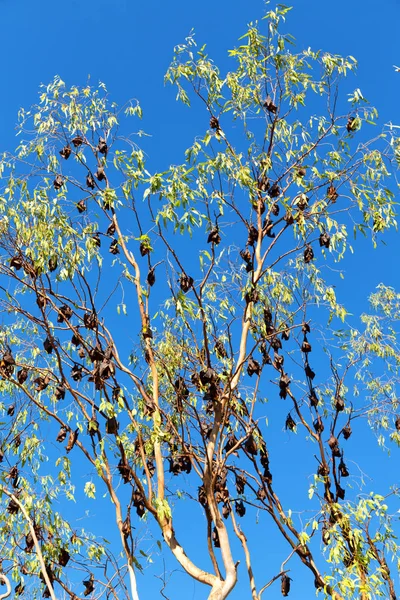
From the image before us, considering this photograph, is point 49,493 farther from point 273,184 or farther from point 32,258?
point 273,184

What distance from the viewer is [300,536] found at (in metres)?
6.83

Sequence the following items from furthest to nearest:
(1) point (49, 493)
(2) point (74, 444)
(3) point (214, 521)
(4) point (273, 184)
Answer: (4) point (273, 184), (1) point (49, 493), (2) point (74, 444), (3) point (214, 521)

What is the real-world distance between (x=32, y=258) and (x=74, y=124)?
1871mm

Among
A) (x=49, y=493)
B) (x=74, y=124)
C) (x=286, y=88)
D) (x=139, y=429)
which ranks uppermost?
(x=286, y=88)

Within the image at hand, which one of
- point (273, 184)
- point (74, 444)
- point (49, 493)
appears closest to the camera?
point (74, 444)

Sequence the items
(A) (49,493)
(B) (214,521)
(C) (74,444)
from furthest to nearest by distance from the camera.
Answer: (A) (49,493), (C) (74,444), (B) (214,521)

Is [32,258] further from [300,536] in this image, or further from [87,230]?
[300,536]

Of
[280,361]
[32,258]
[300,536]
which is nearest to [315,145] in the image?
[280,361]

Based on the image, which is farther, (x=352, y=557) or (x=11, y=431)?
(x=11, y=431)

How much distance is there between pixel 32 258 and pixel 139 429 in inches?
75.9

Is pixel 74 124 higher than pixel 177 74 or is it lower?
lower

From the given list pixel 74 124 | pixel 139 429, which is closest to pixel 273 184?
pixel 74 124

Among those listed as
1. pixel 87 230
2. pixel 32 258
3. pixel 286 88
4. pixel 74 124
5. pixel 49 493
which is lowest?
pixel 49 493

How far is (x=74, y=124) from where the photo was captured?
25.9 ft
